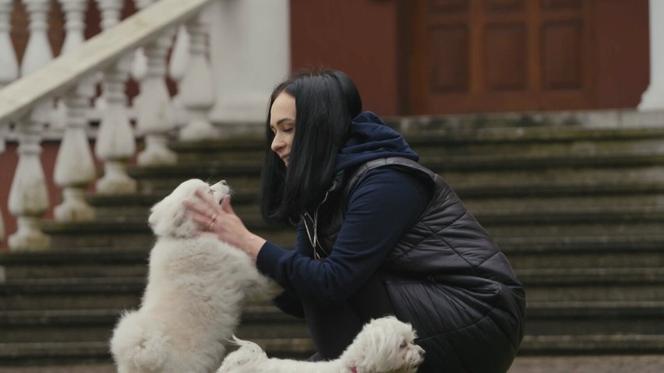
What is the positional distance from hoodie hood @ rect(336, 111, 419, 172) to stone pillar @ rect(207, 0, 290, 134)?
5038mm

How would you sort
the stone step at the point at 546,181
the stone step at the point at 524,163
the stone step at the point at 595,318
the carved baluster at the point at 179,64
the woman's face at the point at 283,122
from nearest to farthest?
the woman's face at the point at 283,122 < the stone step at the point at 595,318 < the stone step at the point at 546,181 < the stone step at the point at 524,163 < the carved baluster at the point at 179,64

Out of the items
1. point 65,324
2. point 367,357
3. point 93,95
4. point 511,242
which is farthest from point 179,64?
point 367,357

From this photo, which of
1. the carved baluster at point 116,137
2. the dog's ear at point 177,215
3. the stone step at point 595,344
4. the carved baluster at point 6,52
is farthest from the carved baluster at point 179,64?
the dog's ear at point 177,215

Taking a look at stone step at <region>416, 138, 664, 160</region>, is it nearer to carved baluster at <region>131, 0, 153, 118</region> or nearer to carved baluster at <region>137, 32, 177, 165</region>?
carved baluster at <region>137, 32, 177, 165</region>

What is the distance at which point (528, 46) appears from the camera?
11797mm

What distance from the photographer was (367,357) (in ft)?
16.2

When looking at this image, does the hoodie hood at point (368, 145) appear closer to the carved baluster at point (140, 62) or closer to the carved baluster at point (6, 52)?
the carved baluster at point (140, 62)

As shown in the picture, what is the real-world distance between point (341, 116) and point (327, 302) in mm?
615

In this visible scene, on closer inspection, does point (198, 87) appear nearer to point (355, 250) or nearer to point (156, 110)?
point (156, 110)

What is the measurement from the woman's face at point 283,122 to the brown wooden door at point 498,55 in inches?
250

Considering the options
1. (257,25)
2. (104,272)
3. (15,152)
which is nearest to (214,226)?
(104,272)

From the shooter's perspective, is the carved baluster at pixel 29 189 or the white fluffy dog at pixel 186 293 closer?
the white fluffy dog at pixel 186 293

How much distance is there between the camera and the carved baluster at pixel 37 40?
10.4m

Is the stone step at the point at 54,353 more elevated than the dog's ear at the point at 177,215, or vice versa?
the dog's ear at the point at 177,215
